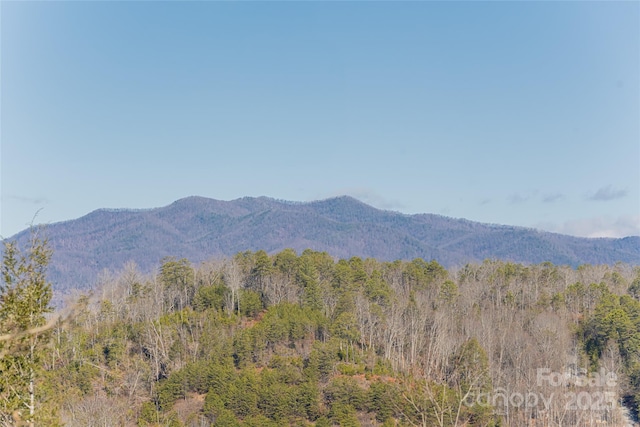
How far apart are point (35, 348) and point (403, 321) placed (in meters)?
40.4

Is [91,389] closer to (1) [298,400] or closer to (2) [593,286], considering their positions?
(1) [298,400]

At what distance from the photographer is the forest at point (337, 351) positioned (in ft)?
122

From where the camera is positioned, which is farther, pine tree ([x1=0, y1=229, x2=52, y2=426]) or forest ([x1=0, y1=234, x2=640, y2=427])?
forest ([x1=0, y1=234, x2=640, y2=427])

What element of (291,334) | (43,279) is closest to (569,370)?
(291,334)

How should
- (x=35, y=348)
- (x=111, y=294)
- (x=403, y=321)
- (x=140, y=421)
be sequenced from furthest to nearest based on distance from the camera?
(x=111, y=294) < (x=403, y=321) < (x=140, y=421) < (x=35, y=348)

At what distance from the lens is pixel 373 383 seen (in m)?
38.5

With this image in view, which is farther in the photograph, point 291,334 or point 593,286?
point 593,286

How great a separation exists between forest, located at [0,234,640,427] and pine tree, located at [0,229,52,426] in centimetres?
1315

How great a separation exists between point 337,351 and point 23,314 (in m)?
32.9

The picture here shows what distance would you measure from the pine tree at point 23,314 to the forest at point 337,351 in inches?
518

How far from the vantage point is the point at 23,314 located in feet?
46.5

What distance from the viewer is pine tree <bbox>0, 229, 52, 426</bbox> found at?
1374cm

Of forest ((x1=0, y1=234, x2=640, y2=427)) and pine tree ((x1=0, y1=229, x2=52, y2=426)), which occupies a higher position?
pine tree ((x1=0, y1=229, x2=52, y2=426))

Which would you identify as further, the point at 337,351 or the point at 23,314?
the point at 337,351
